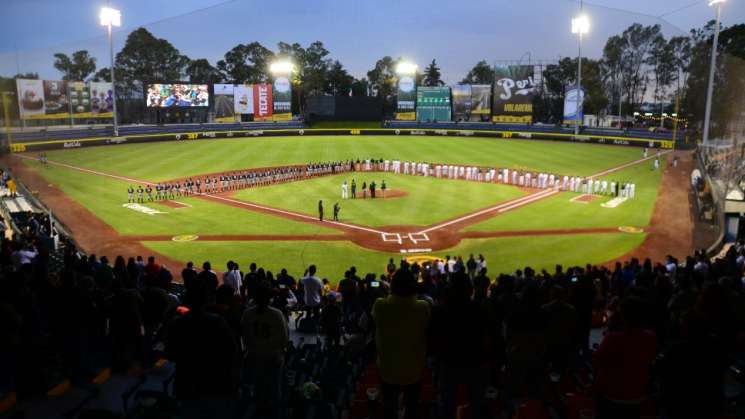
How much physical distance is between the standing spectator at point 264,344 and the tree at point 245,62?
111958 mm

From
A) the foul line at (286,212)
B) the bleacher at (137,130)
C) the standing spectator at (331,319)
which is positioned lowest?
the foul line at (286,212)

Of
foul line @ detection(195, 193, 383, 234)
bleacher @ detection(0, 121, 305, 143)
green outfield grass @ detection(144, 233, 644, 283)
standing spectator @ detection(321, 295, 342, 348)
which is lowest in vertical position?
green outfield grass @ detection(144, 233, 644, 283)

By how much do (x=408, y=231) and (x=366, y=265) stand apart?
5509 millimetres

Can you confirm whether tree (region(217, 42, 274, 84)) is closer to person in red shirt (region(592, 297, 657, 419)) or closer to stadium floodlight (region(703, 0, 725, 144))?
stadium floodlight (region(703, 0, 725, 144))

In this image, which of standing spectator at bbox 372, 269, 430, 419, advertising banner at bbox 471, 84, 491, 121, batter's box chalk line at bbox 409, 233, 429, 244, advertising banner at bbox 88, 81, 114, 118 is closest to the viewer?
standing spectator at bbox 372, 269, 430, 419

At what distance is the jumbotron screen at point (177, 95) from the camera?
7544 cm

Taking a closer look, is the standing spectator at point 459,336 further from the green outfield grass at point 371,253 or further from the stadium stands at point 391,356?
the green outfield grass at point 371,253

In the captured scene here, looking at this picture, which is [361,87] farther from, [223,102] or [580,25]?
[580,25]

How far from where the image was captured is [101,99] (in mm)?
73938

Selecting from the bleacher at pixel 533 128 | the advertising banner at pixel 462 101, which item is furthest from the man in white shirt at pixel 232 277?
the advertising banner at pixel 462 101

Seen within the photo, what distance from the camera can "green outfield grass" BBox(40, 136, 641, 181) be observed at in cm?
4853

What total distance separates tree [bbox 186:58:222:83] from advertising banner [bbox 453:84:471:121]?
54.4m

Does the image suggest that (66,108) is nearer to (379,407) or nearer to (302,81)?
(302,81)

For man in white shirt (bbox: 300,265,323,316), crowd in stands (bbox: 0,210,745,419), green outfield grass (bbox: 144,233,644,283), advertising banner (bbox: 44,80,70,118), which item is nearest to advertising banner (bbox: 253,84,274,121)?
advertising banner (bbox: 44,80,70,118)
